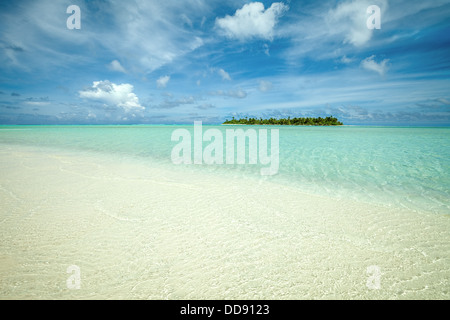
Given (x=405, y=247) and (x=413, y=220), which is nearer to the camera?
(x=405, y=247)

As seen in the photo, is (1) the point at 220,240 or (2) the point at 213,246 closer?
(2) the point at 213,246

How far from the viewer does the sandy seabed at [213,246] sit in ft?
7.07

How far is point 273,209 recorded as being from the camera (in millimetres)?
4191

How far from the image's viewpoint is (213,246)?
2.90m

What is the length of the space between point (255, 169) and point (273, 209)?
3.94 meters

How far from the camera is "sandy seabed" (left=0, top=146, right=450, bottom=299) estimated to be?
2.15 meters

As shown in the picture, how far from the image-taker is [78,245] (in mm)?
2828

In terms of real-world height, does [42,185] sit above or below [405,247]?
above

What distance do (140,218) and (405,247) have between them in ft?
14.2
